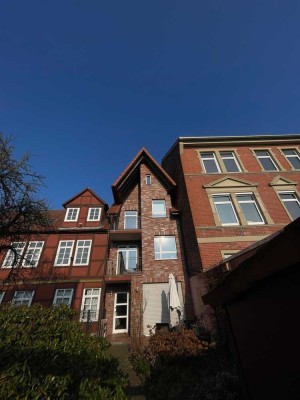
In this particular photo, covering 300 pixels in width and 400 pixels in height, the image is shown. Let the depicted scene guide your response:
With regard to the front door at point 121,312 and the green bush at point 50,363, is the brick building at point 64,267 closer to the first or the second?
the front door at point 121,312

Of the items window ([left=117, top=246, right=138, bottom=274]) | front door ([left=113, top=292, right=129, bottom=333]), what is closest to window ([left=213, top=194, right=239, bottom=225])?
window ([left=117, top=246, right=138, bottom=274])

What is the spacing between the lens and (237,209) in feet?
43.3

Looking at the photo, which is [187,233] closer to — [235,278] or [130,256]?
[130,256]

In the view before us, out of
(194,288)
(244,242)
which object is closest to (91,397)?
(194,288)

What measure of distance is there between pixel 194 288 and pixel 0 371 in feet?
32.7

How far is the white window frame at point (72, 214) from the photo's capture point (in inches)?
713

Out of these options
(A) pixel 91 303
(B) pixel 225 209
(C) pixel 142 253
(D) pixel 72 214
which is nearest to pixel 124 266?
(C) pixel 142 253

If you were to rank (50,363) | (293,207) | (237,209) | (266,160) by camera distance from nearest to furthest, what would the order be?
1. (50,363)
2. (237,209)
3. (293,207)
4. (266,160)

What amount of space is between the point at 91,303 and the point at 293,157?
18.7 metres

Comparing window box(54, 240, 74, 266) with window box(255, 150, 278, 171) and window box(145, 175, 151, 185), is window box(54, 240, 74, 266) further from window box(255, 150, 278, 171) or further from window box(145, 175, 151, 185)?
window box(255, 150, 278, 171)

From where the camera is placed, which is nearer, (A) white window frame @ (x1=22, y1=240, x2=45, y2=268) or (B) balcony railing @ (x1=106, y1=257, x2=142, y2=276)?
(B) balcony railing @ (x1=106, y1=257, x2=142, y2=276)

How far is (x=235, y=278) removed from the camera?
215 cm

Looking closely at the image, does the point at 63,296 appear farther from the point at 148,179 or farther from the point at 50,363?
the point at 50,363

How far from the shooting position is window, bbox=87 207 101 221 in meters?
18.4
